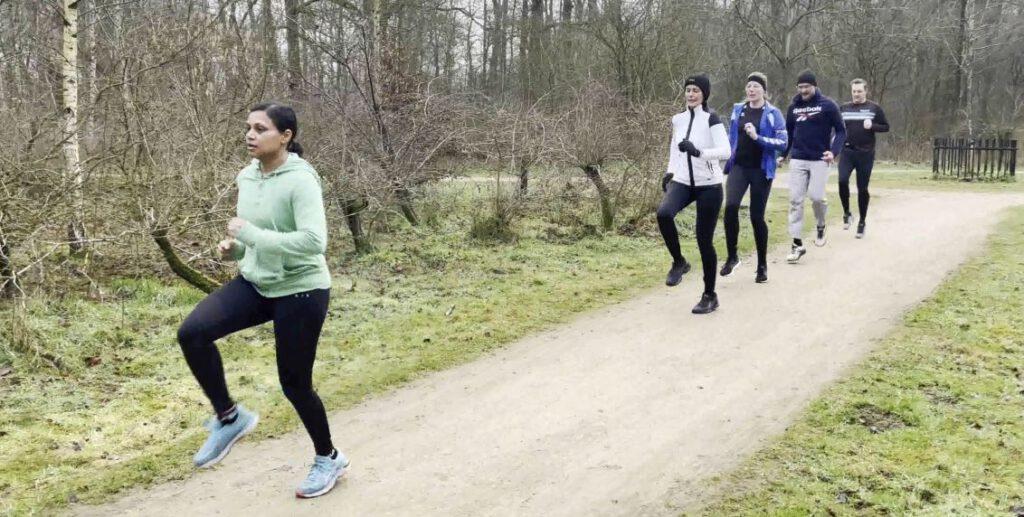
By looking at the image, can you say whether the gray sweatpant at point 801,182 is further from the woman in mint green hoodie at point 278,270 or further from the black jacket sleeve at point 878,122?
the woman in mint green hoodie at point 278,270

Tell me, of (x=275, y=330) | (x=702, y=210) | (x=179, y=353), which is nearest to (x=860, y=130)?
(x=702, y=210)

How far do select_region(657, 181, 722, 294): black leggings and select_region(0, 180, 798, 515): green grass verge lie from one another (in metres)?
1.20

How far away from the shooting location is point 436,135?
1025 cm

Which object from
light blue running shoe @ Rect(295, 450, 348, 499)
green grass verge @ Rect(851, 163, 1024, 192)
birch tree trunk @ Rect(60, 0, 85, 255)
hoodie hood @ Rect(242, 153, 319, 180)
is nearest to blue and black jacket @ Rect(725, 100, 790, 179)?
hoodie hood @ Rect(242, 153, 319, 180)

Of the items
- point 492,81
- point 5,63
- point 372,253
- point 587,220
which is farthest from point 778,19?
point 5,63

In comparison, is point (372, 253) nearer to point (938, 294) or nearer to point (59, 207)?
point (59, 207)

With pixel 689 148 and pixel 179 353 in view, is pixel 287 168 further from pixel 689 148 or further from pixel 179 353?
pixel 689 148

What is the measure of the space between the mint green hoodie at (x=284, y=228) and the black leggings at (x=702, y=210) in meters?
3.72

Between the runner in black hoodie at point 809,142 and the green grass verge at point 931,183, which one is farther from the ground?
the runner in black hoodie at point 809,142

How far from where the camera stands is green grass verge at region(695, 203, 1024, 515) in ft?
10.8

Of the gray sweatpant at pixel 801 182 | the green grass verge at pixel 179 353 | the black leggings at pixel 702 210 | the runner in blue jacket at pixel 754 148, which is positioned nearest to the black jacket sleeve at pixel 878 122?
the gray sweatpant at pixel 801 182

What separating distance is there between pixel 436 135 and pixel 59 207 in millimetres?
5038

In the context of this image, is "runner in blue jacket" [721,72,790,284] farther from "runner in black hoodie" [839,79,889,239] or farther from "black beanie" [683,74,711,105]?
"runner in black hoodie" [839,79,889,239]

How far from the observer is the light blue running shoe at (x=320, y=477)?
3.42m
